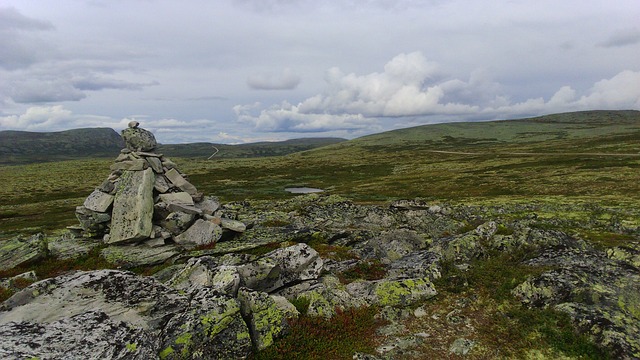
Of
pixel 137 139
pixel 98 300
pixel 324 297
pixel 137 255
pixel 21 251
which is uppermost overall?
pixel 137 139

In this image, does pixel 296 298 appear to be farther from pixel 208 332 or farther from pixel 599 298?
pixel 599 298

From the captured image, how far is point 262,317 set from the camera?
11688mm

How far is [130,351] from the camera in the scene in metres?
8.96

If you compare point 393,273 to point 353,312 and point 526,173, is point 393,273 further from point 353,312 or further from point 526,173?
point 526,173

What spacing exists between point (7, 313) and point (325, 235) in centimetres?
2119

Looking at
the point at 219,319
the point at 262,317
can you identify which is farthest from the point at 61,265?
the point at 262,317

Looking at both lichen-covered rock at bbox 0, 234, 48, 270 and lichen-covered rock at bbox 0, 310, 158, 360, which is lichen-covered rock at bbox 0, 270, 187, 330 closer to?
lichen-covered rock at bbox 0, 310, 158, 360

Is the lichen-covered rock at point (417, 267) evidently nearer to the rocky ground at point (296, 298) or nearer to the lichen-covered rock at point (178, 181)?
the rocky ground at point (296, 298)

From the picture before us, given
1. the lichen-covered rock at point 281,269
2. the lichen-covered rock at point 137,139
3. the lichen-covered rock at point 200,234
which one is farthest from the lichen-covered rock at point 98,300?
the lichen-covered rock at point 137,139

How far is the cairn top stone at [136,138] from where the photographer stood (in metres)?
27.6

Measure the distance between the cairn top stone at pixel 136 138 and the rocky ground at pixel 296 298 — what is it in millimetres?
8227

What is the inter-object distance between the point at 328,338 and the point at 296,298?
2.88 metres

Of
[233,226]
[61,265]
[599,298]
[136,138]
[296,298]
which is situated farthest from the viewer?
[136,138]

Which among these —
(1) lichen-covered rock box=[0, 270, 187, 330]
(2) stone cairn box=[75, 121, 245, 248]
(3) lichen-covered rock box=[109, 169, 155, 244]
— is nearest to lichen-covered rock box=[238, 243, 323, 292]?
(1) lichen-covered rock box=[0, 270, 187, 330]
